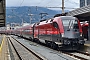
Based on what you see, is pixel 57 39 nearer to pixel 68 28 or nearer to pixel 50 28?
pixel 68 28

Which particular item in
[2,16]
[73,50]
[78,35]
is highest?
[2,16]

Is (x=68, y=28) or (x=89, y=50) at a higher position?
(x=68, y=28)

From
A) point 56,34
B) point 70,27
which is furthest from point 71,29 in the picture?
point 56,34

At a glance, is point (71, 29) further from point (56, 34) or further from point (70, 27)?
point (56, 34)

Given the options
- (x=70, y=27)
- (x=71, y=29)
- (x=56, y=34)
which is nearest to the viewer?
(x=71, y=29)

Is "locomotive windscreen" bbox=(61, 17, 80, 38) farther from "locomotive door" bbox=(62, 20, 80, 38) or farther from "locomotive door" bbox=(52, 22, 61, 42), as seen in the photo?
"locomotive door" bbox=(52, 22, 61, 42)

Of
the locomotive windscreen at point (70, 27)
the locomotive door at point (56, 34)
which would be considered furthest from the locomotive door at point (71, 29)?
the locomotive door at point (56, 34)

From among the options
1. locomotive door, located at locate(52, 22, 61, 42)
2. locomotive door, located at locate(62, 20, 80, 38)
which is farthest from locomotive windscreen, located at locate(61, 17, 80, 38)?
locomotive door, located at locate(52, 22, 61, 42)

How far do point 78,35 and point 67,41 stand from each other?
3.71 feet

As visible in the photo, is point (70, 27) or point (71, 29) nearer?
point (71, 29)

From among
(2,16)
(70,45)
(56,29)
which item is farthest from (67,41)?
(2,16)

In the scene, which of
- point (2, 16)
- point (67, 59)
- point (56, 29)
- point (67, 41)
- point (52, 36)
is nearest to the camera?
point (67, 59)

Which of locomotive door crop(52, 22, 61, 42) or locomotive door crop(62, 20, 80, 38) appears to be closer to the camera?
locomotive door crop(62, 20, 80, 38)

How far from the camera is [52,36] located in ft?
78.6
